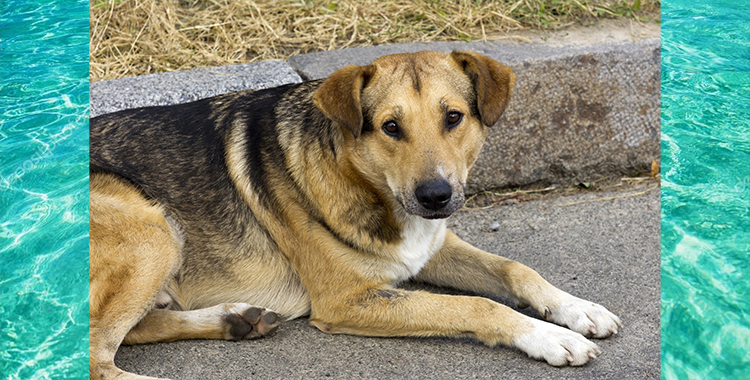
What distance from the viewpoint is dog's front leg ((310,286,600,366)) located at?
3.33 metres

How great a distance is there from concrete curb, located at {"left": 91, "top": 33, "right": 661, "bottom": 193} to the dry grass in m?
0.46

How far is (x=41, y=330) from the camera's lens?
211cm

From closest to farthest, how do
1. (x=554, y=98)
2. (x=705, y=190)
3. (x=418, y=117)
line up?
(x=705, y=190) → (x=418, y=117) → (x=554, y=98)

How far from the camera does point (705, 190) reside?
2055mm

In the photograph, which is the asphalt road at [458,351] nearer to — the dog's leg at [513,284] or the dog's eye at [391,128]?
the dog's leg at [513,284]

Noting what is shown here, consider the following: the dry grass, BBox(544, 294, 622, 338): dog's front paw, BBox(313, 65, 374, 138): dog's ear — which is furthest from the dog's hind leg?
the dry grass

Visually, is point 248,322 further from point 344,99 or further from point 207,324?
point 344,99

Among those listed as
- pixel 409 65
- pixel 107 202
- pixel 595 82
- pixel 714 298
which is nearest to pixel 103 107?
pixel 107 202

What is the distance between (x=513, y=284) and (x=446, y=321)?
58 centimetres

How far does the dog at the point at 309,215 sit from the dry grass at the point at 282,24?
6.67 feet

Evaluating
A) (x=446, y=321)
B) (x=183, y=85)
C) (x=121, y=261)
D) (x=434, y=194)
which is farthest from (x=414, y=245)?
(x=183, y=85)

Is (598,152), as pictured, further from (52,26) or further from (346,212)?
(52,26)

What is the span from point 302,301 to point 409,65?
4.63 ft

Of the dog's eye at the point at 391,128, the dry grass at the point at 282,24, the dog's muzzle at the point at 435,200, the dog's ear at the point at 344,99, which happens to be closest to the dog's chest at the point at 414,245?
the dog's muzzle at the point at 435,200
